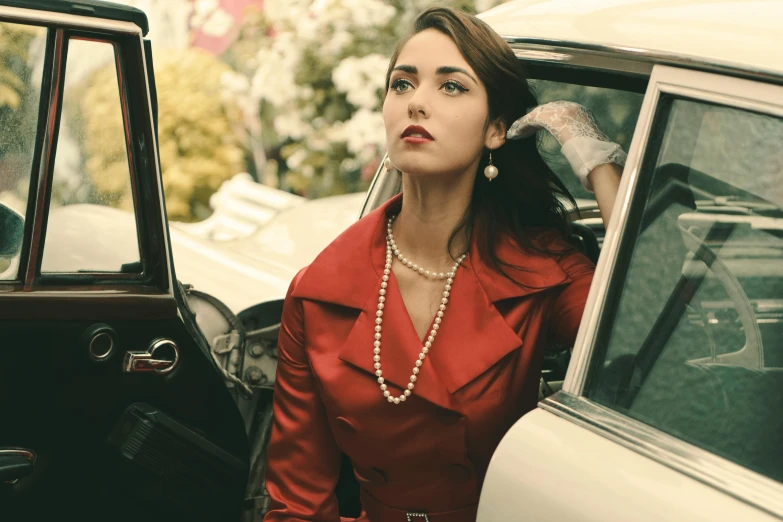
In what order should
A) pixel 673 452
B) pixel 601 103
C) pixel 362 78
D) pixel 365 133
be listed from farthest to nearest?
pixel 365 133 → pixel 362 78 → pixel 601 103 → pixel 673 452

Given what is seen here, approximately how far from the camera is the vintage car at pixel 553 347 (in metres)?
1.47

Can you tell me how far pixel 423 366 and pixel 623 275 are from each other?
1.86 ft

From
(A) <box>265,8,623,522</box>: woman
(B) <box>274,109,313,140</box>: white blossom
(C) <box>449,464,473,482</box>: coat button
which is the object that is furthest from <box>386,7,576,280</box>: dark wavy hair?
(B) <box>274,109,313,140</box>: white blossom

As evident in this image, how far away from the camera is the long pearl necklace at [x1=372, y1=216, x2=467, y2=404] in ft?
6.70

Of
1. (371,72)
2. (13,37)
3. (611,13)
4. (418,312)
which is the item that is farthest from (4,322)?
(371,72)

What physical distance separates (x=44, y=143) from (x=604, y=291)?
121cm

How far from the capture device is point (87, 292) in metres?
2.11

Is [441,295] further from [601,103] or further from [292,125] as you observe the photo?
[292,125]

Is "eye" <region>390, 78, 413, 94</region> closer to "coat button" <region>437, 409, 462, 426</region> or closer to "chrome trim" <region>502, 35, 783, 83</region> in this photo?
"chrome trim" <region>502, 35, 783, 83</region>

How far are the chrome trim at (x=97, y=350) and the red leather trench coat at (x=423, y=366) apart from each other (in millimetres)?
393

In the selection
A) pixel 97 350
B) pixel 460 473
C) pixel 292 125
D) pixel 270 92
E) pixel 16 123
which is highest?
pixel 16 123

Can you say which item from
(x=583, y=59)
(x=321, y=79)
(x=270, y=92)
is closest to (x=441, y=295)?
Result: (x=583, y=59)

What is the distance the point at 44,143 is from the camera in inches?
80.8

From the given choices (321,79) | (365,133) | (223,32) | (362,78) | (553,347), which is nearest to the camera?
(553,347)
